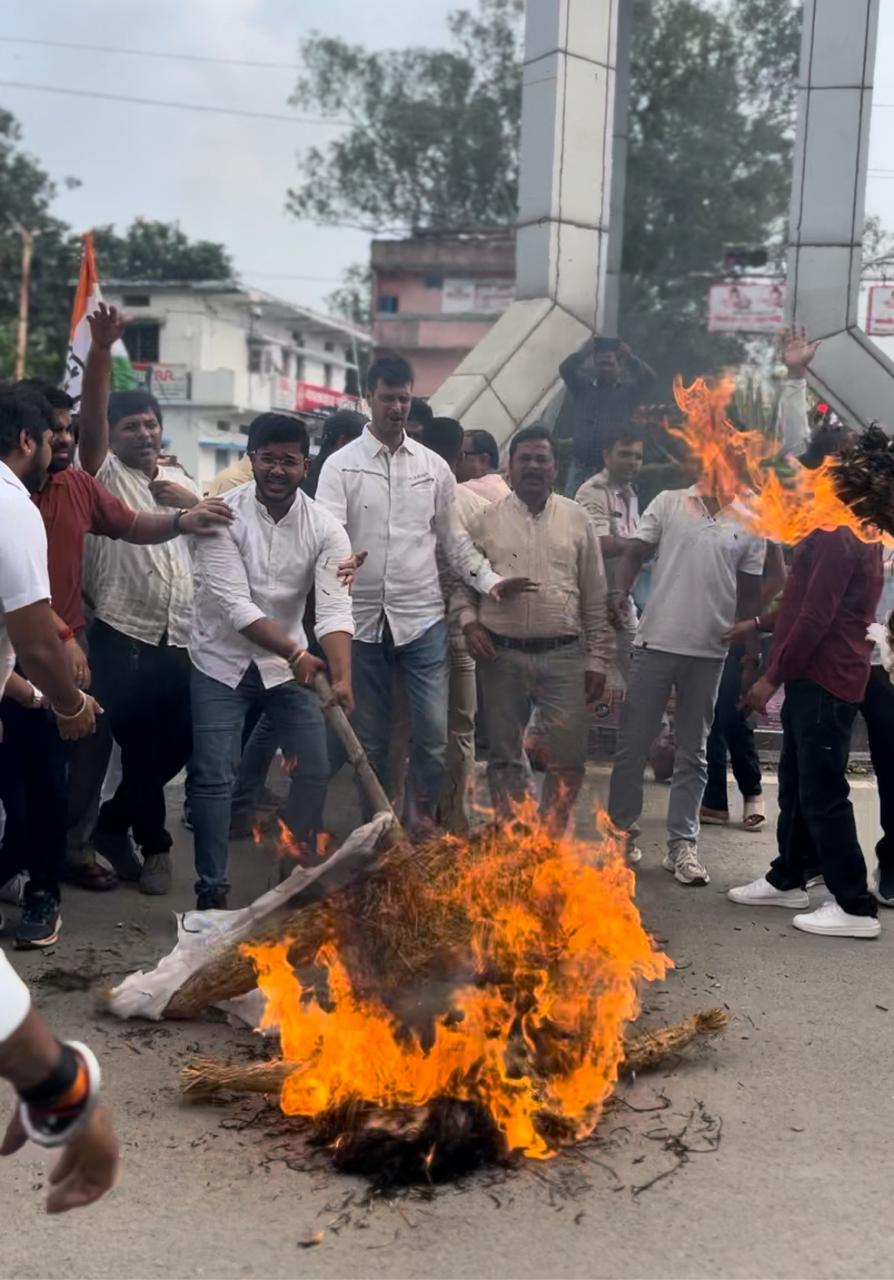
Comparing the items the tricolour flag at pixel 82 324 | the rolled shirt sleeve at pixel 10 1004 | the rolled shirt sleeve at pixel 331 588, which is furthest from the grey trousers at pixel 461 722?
the rolled shirt sleeve at pixel 10 1004

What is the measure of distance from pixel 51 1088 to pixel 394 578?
3.99 m

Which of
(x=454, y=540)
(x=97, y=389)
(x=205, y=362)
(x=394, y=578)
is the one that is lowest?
(x=394, y=578)

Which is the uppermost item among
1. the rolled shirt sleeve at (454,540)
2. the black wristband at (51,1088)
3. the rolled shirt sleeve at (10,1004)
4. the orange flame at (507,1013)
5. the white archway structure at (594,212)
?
the white archway structure at (594,212)

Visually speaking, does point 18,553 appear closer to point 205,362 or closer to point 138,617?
point 138,617

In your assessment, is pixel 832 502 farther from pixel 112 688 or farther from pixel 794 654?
pixel 112 688

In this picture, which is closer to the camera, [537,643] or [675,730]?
[537,643]

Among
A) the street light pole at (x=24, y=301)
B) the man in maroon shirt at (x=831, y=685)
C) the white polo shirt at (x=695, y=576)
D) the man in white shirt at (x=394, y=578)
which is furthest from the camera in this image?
the street light pole at (x=24, y=301)

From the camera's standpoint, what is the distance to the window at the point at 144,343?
53.0 meters

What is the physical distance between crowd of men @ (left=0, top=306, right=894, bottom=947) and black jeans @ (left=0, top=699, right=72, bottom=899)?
0.03 feet

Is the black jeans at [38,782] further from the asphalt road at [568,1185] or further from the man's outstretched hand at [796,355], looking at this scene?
the man's outstretched hand at [796,355]

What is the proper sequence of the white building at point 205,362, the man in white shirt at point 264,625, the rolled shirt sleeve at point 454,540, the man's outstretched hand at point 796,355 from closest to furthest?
the man in white shirt at point 264,625 → the rolled shirt sleeve at point 454,540 → the man's outstretched hand at point 796,355 → the white building at point 205,362

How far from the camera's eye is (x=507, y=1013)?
3801mm

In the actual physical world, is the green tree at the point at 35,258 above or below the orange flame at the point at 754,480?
above

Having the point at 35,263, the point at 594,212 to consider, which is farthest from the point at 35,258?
the point at 594,212
